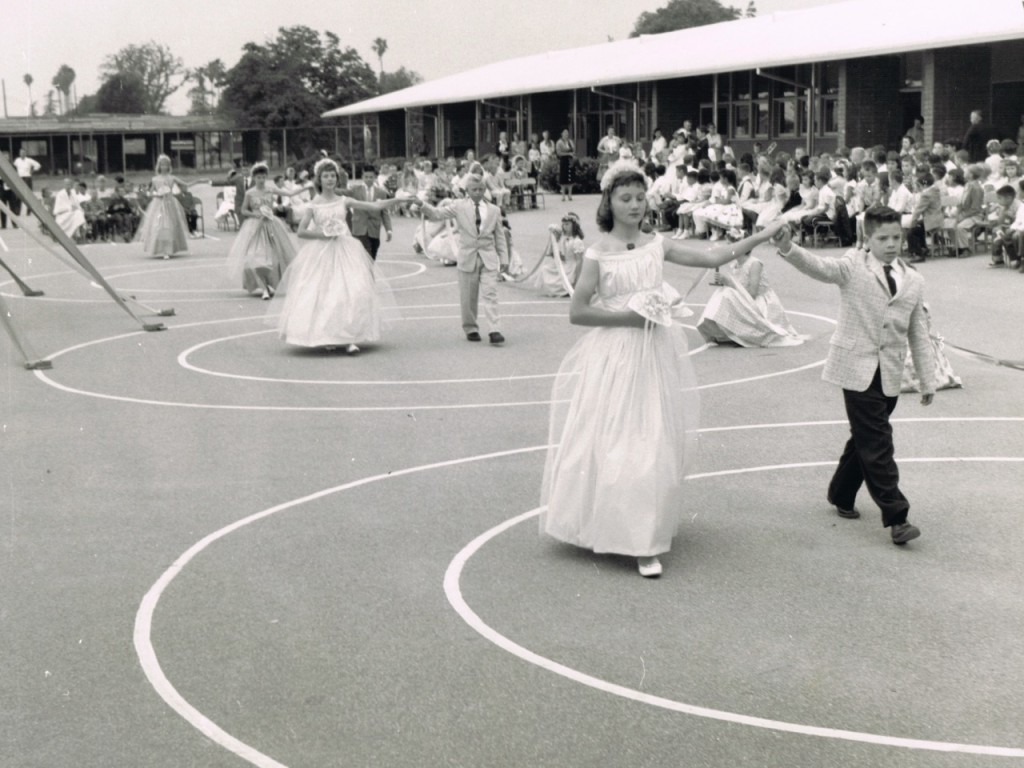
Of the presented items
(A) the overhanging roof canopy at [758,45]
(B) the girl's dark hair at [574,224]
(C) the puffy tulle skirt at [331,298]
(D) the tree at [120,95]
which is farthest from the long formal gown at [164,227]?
(D) the tree at [120,95]

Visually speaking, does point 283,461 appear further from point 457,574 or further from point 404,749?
point 404,749

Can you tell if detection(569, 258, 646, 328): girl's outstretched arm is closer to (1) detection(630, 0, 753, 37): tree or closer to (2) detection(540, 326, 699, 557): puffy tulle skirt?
(2) detection(540, 326, 699, 557): puffy tulle skirt

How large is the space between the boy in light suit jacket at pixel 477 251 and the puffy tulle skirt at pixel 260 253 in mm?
5891

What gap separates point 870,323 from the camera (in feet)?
24.6

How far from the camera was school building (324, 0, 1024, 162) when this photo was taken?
108 feet

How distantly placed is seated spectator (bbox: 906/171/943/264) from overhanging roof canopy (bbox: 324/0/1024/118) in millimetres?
7127

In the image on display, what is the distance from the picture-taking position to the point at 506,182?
37062mm

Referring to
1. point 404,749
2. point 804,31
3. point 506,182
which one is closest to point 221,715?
point 404,749

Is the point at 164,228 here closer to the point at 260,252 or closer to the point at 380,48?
the point at 260,252

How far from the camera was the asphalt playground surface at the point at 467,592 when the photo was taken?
16.9ft

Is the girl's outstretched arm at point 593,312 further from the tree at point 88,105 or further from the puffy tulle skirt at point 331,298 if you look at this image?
the tree at point 88,105

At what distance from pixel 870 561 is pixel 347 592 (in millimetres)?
2684

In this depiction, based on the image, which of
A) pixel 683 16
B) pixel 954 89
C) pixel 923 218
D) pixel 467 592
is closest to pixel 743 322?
pixel 467 592

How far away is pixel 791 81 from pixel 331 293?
2537 centimetres
